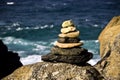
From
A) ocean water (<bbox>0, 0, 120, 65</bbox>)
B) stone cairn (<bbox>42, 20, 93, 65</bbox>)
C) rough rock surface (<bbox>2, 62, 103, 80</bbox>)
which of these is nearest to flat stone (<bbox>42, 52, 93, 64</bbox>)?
stone cairn (<bbox>42, 20, 93, 65</bbox>)

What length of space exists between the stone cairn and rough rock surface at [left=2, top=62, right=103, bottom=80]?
1.07 meters

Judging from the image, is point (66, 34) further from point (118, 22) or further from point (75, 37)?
point (118, 22)

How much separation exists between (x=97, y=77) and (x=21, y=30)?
5758 cm

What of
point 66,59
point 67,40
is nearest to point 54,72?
point 66,59

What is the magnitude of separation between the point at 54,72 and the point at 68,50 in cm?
194

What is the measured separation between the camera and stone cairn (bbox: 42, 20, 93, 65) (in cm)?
1719

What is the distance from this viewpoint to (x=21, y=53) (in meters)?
51.6

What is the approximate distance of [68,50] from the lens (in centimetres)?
1734

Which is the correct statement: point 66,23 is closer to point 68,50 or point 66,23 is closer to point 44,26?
point 68,50

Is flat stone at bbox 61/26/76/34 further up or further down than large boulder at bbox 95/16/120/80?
further up

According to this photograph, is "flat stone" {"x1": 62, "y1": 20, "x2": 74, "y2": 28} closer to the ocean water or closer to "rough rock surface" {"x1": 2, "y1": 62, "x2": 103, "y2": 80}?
"rough rock surface" {"x1": 2, "y1": 62, "x2": 103, "y2": 80}

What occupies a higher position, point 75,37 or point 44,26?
point 75,37

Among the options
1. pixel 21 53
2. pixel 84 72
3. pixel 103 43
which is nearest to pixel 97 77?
pixel 84 72

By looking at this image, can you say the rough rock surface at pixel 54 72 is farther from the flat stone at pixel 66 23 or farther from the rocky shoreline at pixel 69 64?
the flat stone at pixel 66 23
